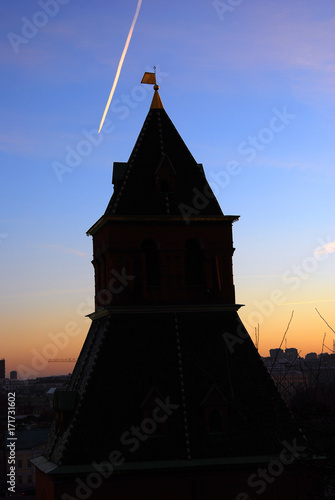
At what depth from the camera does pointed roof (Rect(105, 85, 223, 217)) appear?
24.1 metres

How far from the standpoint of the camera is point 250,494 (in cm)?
2095

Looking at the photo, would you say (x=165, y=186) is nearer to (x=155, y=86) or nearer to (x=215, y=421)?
(x=155, y=86)

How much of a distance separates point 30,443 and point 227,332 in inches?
2649

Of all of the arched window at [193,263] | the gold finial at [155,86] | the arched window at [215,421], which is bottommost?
the arched window at [215,421]

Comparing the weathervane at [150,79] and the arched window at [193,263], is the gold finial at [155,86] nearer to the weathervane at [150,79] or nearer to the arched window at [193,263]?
the weathervane at [150,79]

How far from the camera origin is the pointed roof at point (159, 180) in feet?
79.2

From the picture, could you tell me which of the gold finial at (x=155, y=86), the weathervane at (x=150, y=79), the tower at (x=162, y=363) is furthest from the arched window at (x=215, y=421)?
the weathervane at (x=150, y=79)

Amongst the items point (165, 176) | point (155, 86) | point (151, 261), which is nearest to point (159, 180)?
point (165, 176)

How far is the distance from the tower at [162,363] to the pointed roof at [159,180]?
38mm

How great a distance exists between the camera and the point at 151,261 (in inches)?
952

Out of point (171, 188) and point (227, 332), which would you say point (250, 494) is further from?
point (171, 188)

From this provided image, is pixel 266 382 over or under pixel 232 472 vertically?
over

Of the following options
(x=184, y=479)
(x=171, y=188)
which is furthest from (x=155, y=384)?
(x=171, y=188)

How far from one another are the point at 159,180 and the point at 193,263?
9.87 ft
